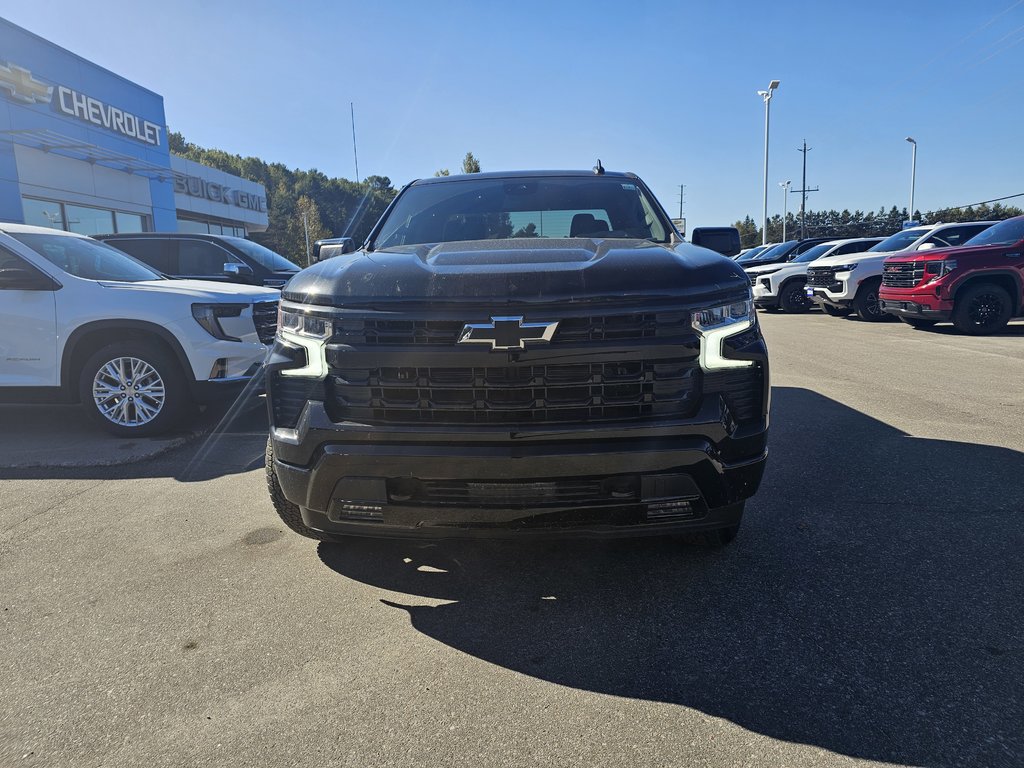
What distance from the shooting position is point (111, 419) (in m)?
5.24

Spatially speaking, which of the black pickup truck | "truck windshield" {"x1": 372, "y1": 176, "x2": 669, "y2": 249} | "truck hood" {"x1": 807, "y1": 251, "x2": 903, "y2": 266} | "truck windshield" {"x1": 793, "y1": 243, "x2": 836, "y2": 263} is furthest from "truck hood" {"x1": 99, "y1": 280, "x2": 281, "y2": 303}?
"truck windshield" {"x1": 793, "y1": 243, "x2": 836, "y2": 263}

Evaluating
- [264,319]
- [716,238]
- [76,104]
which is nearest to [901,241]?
[716,238]

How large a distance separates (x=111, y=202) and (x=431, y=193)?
20360 mm

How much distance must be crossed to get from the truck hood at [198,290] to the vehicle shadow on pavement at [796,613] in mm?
3111

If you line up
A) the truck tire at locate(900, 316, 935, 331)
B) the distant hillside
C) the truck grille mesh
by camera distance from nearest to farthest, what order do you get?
1. the truck tire at locate(900, 316, 935, 331)
2. the truck grille mesh
3. the distant hillside

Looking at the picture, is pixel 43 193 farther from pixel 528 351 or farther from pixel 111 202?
pixel 528 351

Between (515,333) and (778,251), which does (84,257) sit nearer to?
(515,333)

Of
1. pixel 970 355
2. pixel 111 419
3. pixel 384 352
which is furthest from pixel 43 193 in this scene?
pixel 970 355

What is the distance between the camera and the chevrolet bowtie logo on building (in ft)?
50.7

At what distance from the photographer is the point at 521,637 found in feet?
7.87

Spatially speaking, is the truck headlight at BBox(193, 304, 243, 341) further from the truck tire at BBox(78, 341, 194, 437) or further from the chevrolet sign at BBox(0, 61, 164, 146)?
the chevrolet sign at BBox(0, 61, 164, 146)

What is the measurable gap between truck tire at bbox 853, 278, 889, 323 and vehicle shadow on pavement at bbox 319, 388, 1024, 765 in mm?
10732

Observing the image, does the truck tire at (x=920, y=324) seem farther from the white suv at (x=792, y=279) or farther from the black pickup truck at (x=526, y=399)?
the black pickup truck at (x=526, y=399)

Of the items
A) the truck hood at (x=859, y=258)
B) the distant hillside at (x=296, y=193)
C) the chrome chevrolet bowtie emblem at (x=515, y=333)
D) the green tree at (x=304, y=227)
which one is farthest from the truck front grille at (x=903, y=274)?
the distant hillside at (x=296, y=193)
